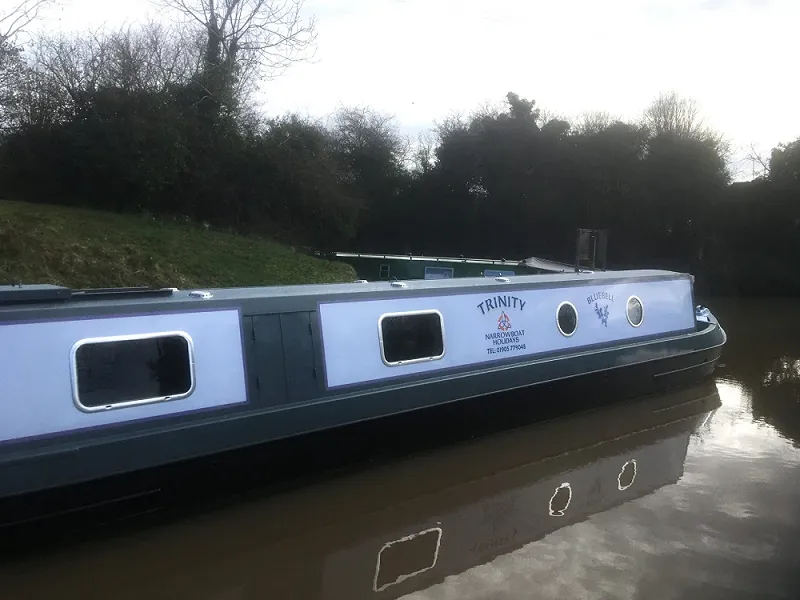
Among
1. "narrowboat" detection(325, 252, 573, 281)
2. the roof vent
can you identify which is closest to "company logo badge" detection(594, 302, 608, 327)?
"narrowboat" detection(325, 252, 573, 281)

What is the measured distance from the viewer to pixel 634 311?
743 centimetres

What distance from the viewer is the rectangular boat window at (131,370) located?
12.7 feet

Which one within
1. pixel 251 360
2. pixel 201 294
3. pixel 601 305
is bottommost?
pixel 601 305

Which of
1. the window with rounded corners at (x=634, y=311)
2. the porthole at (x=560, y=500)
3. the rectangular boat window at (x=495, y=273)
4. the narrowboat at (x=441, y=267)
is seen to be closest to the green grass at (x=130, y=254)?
the narrowboat at (x=441, y=267)

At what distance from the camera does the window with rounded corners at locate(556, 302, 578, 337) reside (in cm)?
658

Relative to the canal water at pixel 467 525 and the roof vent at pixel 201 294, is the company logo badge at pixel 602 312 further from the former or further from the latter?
the roof vent at pixel 201 294

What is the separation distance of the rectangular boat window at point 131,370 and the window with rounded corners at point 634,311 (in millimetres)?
4973

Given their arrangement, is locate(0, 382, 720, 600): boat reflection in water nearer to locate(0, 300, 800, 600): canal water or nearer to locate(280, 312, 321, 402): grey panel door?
locate(0, 300, 800, 600): canal water

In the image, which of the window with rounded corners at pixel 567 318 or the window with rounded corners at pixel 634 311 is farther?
the window with rounded corners at pixel 634 311

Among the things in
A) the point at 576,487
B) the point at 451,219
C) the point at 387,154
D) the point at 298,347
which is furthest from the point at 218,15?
the point at 576,487

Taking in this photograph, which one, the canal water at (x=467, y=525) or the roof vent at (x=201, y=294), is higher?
the roof vent at (x=201, y=294)

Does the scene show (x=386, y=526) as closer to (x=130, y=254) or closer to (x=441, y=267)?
(x=130, y=254)

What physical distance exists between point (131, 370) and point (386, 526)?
1935 millimetres

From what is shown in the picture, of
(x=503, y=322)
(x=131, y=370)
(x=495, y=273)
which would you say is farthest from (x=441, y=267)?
(x=131, y=370)
